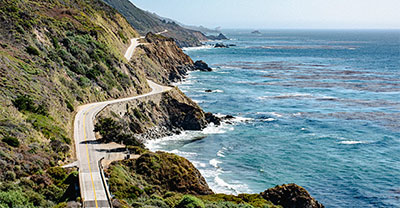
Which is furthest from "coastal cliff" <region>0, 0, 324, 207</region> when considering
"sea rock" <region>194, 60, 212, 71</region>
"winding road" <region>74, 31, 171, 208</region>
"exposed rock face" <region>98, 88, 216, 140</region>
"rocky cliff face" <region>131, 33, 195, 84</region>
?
"sea rock" <region>194, 60, 212, 71</region>

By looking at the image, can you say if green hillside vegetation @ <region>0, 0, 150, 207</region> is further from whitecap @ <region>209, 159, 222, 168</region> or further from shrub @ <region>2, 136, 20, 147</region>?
whitecap @ <region>209, 159, 222, 168</region>

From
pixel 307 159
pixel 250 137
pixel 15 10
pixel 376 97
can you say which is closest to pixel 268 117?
pixel 250 137

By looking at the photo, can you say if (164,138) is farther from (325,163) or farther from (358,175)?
(358,175)

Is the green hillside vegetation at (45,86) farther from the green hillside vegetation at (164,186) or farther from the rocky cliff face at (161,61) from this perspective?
the rocky cliff face at (161,61)

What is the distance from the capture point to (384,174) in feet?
129

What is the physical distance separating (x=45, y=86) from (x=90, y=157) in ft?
50.8

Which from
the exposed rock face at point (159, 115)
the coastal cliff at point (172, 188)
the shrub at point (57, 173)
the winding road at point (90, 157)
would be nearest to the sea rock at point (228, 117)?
the exposed rock face at point (159, 115)

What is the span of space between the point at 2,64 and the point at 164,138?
2118 cm

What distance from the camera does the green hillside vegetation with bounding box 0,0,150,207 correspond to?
24.5 metres

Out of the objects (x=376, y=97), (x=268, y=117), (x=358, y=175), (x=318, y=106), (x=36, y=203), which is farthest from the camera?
(x=376, y=97)

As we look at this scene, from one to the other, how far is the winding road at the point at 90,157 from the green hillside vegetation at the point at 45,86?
3.03 ft

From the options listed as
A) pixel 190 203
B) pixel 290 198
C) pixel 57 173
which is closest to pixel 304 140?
pixel 290 198

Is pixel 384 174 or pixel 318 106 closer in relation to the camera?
pixel 384 174

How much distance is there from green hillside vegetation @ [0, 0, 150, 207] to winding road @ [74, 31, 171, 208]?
0.92m
